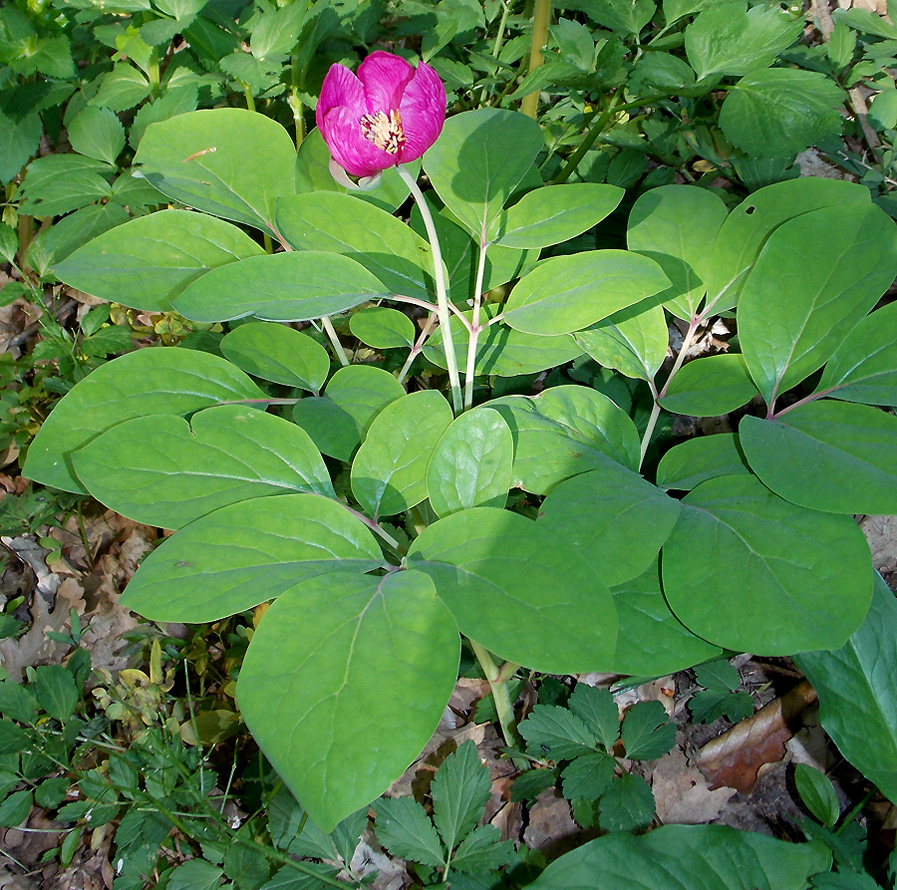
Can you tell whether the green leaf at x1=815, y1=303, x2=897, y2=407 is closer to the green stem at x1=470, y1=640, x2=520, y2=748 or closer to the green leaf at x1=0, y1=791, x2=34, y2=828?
the green stem at x1=470, y1=640, x2=520, y2=748

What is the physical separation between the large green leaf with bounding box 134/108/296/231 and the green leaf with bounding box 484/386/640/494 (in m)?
0.60

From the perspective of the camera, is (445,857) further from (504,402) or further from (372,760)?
(504,402)

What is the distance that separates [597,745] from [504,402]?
62cm

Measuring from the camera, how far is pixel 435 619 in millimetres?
872

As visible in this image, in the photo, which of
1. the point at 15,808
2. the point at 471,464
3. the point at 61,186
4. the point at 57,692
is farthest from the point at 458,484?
the point at 61,186

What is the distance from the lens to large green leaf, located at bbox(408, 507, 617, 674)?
852mm

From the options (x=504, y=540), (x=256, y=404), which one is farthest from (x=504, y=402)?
(x=256, y=404)

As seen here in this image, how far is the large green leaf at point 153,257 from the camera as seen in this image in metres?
1.24

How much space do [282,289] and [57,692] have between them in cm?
99

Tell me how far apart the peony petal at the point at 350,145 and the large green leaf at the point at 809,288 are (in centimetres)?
65

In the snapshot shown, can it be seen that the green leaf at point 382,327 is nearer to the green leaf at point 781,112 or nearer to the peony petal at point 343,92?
→ the peony petal at point 343,92

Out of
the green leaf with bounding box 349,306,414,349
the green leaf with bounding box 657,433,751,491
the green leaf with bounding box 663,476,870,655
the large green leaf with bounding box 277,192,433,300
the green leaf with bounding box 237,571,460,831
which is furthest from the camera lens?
the green leaf with bounding box 349,306,414,349

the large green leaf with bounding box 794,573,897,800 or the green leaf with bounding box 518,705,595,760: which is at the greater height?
the large green leaf with bounding box 794,573,897,800

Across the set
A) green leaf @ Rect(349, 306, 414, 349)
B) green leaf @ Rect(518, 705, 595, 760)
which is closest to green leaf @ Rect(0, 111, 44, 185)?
green leaf @ Rect(349, 306, 414, 349)
